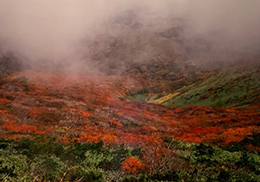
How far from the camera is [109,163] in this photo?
17375 mm

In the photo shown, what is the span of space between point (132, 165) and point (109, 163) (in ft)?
6.21

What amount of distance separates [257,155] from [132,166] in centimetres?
1138

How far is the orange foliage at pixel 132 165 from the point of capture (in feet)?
52.8

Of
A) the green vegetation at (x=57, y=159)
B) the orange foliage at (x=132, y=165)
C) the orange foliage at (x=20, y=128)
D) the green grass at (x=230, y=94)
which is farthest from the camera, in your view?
the green grass at (x=230, y=94)

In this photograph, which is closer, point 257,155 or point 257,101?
point 257,155

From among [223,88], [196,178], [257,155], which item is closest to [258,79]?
[223,88]

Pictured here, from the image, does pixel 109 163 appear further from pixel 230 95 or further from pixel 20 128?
pixel 230 95

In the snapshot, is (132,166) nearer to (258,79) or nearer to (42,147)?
(42,147)

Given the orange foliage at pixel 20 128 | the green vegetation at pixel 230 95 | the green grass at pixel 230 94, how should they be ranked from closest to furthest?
the orange foliage at pixel 20 128
the green vegetation at pixel 230 95
the green grass at pixel 230 94

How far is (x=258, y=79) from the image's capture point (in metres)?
103

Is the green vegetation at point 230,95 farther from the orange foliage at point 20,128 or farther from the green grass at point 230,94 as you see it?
the orange foliage at point 20,128

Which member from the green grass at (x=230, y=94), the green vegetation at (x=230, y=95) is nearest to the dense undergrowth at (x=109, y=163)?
the green vegetation at (x=230, y=95)

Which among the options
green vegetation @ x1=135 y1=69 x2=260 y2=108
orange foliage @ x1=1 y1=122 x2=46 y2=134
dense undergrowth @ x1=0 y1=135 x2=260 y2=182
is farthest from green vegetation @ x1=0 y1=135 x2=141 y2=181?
green vegetation @ x1=135 y1=69 x2=260 y2=108

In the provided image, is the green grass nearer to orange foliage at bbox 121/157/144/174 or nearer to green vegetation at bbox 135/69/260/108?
green vegetation at bbox 135/69/260/108
